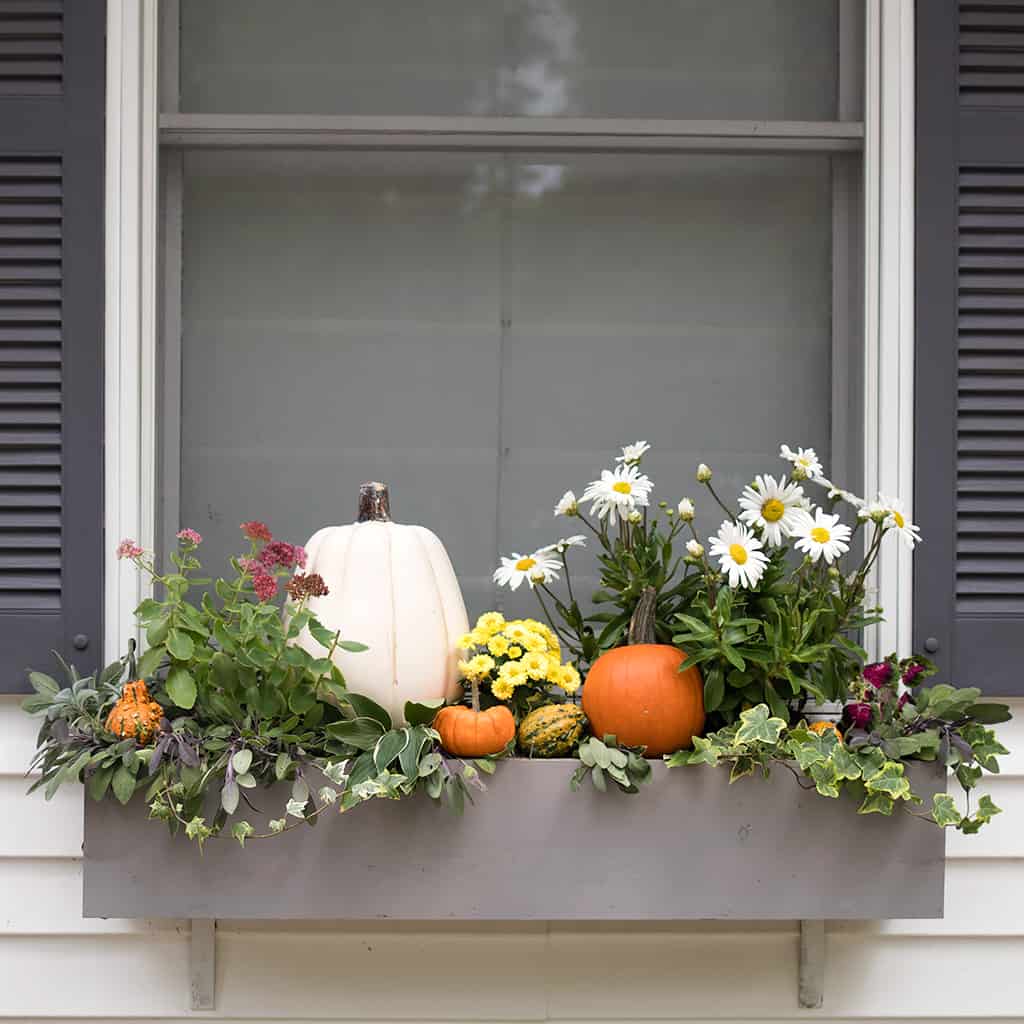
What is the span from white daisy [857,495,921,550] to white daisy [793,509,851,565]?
42mm

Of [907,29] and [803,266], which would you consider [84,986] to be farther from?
[907,29]

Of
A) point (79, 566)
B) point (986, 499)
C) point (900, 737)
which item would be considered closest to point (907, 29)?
point (986, 499)

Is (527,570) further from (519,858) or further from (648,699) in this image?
(519,858)

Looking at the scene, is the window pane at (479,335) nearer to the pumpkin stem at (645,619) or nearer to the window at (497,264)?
the window at (497,264)

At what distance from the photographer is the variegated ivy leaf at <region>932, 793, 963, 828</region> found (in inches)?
A: 63.7

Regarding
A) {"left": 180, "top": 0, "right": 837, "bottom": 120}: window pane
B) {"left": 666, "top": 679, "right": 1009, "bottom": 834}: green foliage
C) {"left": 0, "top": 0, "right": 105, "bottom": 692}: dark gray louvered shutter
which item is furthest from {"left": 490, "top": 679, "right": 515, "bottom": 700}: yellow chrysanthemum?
{"left": 180, "top": 0, "right": 837, "bottom": 120}: window pane

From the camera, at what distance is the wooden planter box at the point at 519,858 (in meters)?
1.65

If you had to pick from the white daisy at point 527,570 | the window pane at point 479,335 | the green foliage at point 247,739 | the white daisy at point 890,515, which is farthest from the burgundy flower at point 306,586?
the white daisy at point 890,515

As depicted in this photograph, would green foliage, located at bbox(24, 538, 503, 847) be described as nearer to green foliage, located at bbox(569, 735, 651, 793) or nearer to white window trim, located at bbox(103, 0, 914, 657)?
green foliage, located at bbox(569, 735, 651, 793)

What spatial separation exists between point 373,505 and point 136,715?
1.43 feet

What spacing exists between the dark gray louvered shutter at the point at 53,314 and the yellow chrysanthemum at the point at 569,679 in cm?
72

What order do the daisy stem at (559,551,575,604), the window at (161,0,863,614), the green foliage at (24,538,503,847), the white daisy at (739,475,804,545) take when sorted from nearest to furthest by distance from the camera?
the green foliage at (24,538,503,847) → the white daisy at (739,475,804,545) → the daisy stem at (559,551,575,604) → the window at (161,0,863,614)

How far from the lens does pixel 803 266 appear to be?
203 cm

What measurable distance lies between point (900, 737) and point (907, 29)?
1.11 meters
